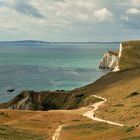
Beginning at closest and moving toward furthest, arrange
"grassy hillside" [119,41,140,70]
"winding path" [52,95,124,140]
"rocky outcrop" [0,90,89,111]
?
"winding path" [52,95,124,140], "rocky outcrop" [0,90,89,111], "grassy hillside" [119,41,140,70]

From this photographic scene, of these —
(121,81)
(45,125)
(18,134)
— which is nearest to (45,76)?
(121,81)

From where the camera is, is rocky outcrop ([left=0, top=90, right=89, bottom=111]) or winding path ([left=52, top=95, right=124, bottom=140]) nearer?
winding path ([left=52, top=95, right=124, bottom=140])

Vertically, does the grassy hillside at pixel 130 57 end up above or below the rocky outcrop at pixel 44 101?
above

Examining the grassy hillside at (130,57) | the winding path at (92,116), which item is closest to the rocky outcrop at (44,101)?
the winding path at (92,116)

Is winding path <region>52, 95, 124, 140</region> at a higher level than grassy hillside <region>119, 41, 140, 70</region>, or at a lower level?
lower

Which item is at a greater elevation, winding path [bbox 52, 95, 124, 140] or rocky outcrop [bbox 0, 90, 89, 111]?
winding path [bbox 52, 95, 124, 140]

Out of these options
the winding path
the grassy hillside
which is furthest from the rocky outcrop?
the grassy hillside

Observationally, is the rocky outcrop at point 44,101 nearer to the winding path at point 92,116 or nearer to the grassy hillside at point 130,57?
the winding path at point 92,116

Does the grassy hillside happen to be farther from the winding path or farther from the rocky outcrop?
the winding path

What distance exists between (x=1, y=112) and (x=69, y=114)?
40.6 ft

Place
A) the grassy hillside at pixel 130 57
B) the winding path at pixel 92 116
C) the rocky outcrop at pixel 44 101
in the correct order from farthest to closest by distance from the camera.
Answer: the grassy hillside at pixel 130 57 → the rocky outcrop at pixel 44 101 → the winding path at pixel 92 116

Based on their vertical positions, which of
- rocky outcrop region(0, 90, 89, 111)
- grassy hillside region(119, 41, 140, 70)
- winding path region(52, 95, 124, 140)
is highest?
grassy hillside region(119, 41, 140, 70)

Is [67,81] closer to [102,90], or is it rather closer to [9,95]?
[9,95]

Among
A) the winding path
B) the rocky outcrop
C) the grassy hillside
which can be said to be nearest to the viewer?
the winding path
